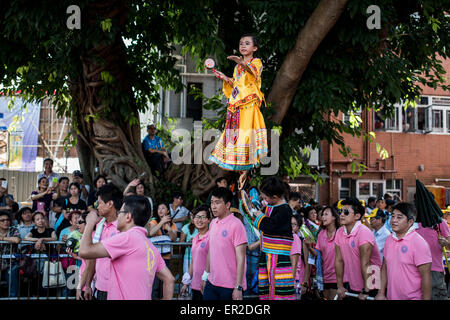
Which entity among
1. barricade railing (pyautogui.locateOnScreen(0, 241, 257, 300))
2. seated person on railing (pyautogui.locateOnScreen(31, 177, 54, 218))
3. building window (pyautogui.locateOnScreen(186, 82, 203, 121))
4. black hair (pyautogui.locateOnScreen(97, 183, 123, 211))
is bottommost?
barricade railing (pyautogui.locateOnScreen(0, 241, 257, 300))

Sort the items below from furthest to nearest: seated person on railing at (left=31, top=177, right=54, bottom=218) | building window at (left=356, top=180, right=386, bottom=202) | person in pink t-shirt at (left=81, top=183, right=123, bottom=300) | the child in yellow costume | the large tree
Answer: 1. building window at (left=356, top=180, right=386, bottom=202)
2. seated person on railing at (left=31, top=177, right=54, bottom=218)
3. the large tree
4. the child in yellow costume
5. person in pink t-shirt at (left=81, top=183, right=123, bottom=300)

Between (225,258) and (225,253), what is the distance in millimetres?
47

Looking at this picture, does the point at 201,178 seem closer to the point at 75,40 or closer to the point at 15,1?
the point at 75,40

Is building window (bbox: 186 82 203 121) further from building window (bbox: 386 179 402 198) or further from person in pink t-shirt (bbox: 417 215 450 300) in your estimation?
person in pink t-shirt (bbox: 417 215 450 300)

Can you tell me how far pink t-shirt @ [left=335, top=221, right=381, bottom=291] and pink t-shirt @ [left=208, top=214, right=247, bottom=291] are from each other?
1.35m

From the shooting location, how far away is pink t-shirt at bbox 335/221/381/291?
468 cm

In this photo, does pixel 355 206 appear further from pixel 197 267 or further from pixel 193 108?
pixel 193 108

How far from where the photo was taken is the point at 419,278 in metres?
3.84

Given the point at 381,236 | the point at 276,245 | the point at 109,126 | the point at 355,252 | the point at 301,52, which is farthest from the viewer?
the point at 109,126

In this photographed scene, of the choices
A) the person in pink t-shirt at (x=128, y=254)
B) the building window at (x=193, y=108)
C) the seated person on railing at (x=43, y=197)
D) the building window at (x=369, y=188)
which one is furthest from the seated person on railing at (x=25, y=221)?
the building window at (x=369, y=188)

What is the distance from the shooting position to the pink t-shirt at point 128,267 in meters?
2.94

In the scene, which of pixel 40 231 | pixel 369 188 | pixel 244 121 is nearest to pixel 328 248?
pixel 244 121

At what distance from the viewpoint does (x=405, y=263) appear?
389cm

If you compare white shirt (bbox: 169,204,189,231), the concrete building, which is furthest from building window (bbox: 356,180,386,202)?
white shirt (bbox: 169,204,189,231)
